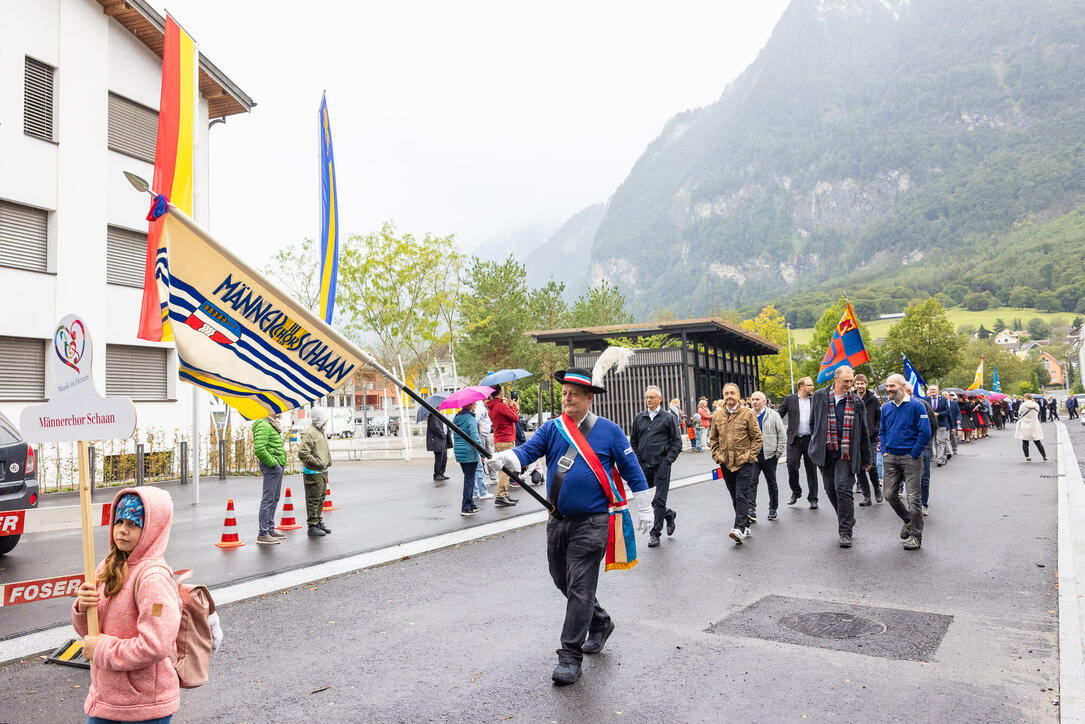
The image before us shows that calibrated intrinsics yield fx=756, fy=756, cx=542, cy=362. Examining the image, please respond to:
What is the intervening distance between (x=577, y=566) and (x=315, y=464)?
5767 mm

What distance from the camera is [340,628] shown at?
19.4ft

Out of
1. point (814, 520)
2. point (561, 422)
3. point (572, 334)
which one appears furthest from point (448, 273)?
point (561, 422)

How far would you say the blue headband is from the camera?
280cm

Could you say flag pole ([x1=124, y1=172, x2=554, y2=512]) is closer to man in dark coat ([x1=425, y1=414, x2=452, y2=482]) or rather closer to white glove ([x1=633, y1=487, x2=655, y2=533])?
white glove ([x1=633, y1=487, x2=655, y2=533])

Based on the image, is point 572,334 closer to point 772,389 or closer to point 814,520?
point 814,520

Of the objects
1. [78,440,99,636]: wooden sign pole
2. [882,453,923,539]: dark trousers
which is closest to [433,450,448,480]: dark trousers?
[882,453,923,539]: dark trousers

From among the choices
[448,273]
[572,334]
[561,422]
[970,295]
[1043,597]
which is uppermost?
[970,295]

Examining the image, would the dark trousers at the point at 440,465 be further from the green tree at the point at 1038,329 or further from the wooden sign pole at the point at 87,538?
the green tree at the point at 1038,329

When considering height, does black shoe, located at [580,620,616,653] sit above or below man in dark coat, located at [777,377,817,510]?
below

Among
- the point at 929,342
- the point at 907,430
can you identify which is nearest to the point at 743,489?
the point at 907,430

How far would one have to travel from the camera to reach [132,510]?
9.22ft

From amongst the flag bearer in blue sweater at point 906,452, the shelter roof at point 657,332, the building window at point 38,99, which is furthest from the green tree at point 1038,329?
the building window at point 38,99

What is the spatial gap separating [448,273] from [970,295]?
144 meters

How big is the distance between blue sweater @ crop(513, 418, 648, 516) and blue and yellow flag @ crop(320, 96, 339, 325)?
11152 mm
